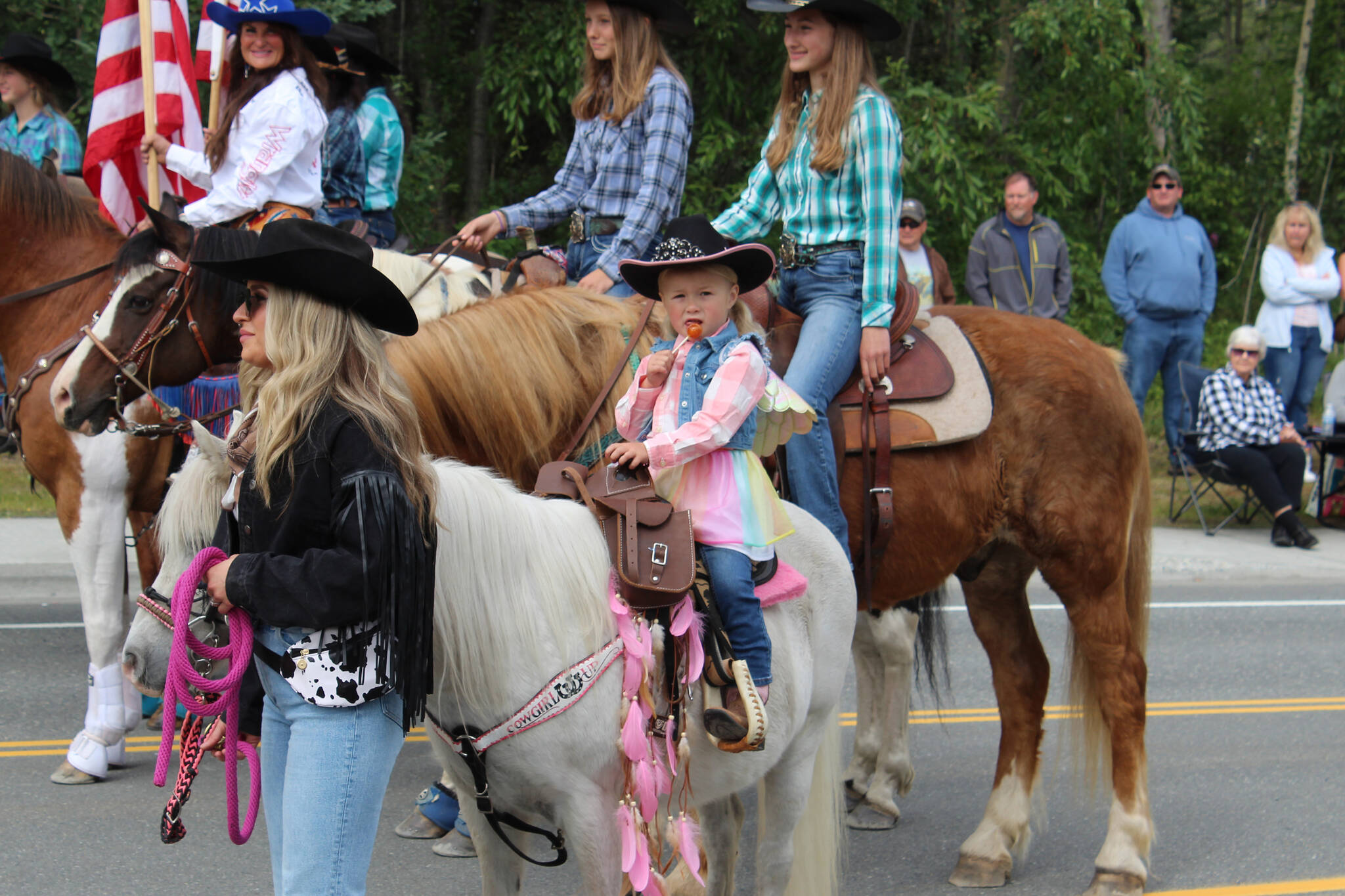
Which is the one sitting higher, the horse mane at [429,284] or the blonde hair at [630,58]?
the blonde hair at [630,58]

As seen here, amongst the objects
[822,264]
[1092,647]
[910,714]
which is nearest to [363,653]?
[822,264]

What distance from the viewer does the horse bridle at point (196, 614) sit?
249cm

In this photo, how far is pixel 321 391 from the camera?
2486mm

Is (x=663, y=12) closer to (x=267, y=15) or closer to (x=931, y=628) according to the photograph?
(x=267, y=15)

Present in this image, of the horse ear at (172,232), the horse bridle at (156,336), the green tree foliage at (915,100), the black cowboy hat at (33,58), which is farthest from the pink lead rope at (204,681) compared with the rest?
the green tree foliage at (915,100)

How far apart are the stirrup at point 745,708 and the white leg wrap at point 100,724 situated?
3.09m

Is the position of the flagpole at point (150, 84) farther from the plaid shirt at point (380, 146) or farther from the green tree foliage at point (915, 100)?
the green tree foliage at point (915, 100)

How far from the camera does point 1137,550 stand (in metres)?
4.82

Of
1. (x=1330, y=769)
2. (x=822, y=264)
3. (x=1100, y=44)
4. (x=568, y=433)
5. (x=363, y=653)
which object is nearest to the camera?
(x=363, y=653)

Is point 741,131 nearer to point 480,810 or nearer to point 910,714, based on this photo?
point 910,714

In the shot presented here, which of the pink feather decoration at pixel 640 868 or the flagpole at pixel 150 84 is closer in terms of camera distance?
the pink feather decoration at pixel 640 868

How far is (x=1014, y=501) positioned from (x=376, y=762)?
2746 mm

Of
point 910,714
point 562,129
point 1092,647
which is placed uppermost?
point 562,129

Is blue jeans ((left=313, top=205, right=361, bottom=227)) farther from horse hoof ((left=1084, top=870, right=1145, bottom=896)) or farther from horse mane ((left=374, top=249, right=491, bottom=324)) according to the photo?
horse hoof ((left=1084, top=870, right=1145, bottom=896))
